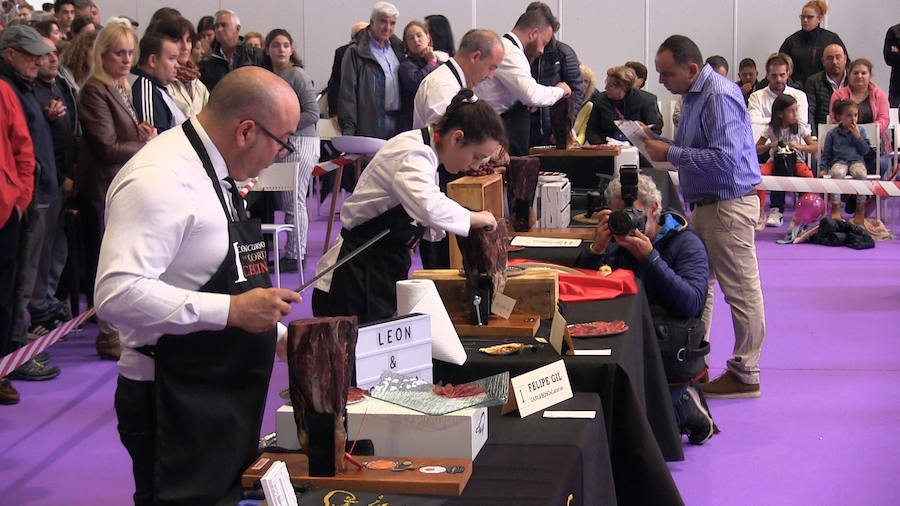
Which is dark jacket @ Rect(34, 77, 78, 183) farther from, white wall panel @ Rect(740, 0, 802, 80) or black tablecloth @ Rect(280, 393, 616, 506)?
white wall panel @ Rect(740, 0, 802, 80)

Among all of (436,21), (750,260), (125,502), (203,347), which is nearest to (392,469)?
(203,347)

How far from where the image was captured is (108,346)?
5309 mm

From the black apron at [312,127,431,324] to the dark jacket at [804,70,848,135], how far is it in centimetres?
789

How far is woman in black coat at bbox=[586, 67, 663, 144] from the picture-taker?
8.62 metres

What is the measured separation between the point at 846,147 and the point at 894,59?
229cm

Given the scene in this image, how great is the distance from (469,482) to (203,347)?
525 millimetres

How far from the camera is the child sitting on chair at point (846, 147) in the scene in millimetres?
8930

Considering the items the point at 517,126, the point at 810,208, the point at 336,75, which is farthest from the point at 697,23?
the point at 517,126

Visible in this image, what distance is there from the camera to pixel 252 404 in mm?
1983

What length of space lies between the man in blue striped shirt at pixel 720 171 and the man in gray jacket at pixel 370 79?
12.2ft

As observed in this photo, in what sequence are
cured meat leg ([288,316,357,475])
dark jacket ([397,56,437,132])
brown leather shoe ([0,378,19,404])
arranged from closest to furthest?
cured meat leg ([288,316,357,475]) → brown leather shoe ([0,378,19,404]) → dark jacket ([397,56,437,132])

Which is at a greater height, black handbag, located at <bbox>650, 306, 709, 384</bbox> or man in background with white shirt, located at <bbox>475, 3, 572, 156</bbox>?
man in background with white shirt, located at <bbox>475, 3, 572, 156</bbox>

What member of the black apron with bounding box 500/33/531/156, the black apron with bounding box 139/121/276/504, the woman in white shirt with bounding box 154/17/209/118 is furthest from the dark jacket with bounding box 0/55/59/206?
the black apron with bounding box 139/121/276/504

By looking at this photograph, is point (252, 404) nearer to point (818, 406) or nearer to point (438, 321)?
point (438, 321)
